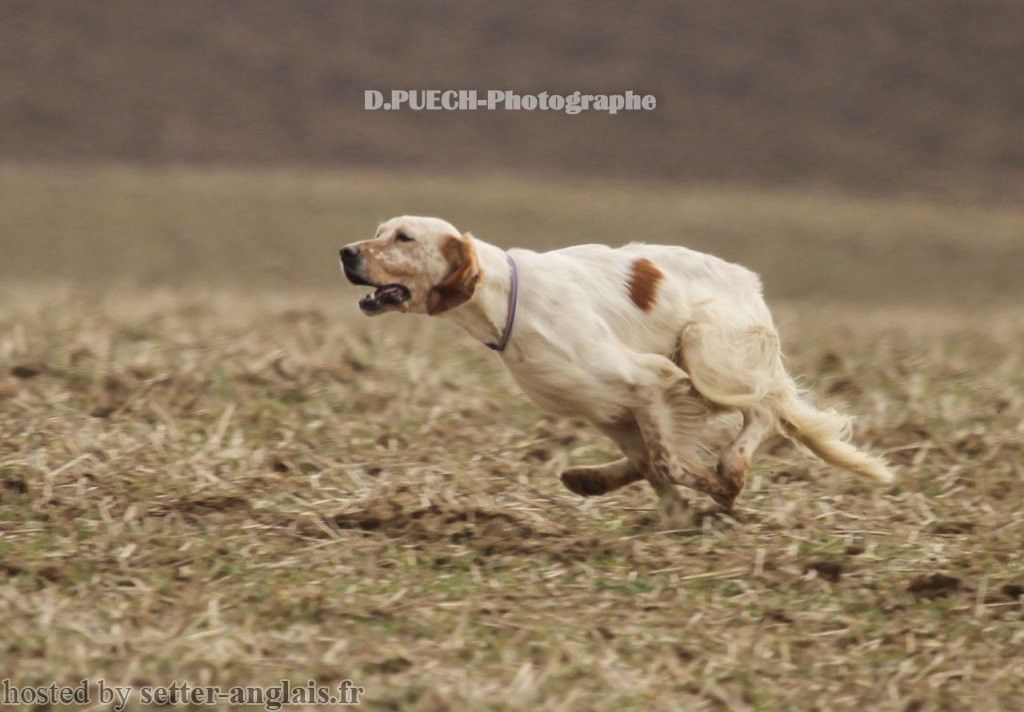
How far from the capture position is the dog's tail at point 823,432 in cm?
578

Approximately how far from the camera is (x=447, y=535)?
5.47 meters

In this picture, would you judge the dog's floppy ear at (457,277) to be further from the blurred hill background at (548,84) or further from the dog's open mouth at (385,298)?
the blurred hill background at (548,84)

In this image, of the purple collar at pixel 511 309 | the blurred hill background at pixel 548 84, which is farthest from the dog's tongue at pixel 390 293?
the blurred hill background at pixel 548 84

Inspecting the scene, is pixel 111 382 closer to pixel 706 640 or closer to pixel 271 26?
pixel 706 640

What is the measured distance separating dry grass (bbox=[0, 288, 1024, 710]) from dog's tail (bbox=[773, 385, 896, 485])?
0.21m

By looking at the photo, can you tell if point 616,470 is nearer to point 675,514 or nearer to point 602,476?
point 602,476

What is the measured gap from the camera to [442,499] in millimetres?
5805

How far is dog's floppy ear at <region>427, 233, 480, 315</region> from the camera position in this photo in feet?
16.7

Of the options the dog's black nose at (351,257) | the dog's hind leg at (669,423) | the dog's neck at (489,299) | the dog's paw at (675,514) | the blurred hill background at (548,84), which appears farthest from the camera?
the blurred hill background at (548,84)

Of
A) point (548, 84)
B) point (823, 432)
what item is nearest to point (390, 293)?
point (823, 432)

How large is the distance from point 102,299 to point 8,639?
6202 millimetres

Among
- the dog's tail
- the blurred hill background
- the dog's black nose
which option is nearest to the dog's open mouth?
the dog's black nose

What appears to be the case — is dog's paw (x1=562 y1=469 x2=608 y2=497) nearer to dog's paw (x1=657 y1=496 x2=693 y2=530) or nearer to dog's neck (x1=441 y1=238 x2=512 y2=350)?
dog's paw (x1=657 y1=496 x2=693 y2=530)

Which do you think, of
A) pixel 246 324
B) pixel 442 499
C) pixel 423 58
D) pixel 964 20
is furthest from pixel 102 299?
pixel 964 20
